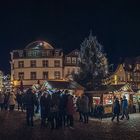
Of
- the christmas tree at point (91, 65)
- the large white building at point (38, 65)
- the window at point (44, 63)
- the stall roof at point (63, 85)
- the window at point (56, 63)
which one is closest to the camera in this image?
the stall roof at point (63, 85)

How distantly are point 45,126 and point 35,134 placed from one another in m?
4.13

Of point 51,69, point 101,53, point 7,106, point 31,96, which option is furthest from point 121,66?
point 31,96

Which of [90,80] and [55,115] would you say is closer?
[55,115]

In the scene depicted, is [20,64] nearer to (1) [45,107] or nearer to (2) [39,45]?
(2) [39,45]

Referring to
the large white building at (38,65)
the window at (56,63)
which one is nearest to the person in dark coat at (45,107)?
the large white building at (38,65)

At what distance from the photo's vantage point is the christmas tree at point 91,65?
51394mm

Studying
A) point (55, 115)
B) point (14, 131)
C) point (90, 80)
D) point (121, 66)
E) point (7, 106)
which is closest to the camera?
point (14, 131)

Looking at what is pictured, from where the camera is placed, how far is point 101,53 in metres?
53.5

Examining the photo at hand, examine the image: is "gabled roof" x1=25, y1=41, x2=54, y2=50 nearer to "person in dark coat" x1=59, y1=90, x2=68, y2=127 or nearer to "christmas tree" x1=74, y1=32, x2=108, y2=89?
"christmas tree" x1=74, y1=32, x2=108, y2=89

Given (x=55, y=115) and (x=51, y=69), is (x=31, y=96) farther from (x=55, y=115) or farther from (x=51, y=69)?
(x=51, y=69)

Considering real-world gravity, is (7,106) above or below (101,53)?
below

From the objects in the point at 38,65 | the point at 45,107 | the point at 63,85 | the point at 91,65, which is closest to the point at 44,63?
the point at 38,65

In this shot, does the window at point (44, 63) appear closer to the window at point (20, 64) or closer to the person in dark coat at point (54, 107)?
the window at point (20, 64)

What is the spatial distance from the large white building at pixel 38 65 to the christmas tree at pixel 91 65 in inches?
1127
